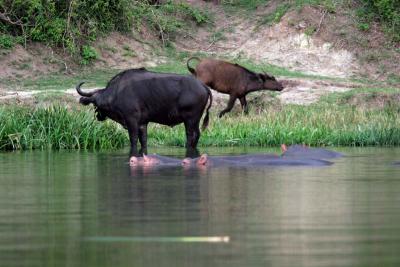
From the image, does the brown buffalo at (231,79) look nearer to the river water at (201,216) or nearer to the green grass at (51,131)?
the green grass at (51,131)

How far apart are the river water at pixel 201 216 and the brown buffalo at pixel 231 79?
41.2ft

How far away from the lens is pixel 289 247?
619 cm

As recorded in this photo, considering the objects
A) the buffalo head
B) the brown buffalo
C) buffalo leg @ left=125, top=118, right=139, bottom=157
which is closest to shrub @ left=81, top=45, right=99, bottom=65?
the brown buffalo

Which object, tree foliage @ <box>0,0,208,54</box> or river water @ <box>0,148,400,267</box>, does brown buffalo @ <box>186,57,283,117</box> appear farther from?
river water @ <box>0,148,400,267</box>

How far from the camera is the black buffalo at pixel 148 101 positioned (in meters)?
16.2

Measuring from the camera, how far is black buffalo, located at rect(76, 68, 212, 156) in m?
16.2

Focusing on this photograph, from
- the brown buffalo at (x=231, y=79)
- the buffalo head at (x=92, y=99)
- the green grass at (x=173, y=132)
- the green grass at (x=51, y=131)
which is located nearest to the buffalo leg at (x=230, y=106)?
the brown buffalo at (x=231, y=79)

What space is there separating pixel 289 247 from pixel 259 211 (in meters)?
1.81

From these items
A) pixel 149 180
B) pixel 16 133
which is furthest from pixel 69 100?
pixel 149 180

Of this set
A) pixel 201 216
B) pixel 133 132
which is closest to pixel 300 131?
pixel 133 132

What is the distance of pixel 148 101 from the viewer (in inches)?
646

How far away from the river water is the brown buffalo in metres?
12.6

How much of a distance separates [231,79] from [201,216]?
17.7 metres

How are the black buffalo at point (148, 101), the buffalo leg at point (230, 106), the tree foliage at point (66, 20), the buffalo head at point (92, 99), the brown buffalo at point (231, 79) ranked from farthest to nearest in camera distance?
1. the tree foliage at point (66, 20)
2. the brown buffalo at point (231, 79)
3. the buffalo leg at point (230, 106)
4. the buffalo head at point (92, 99)
5. the black buffalo at point (148, 101)
